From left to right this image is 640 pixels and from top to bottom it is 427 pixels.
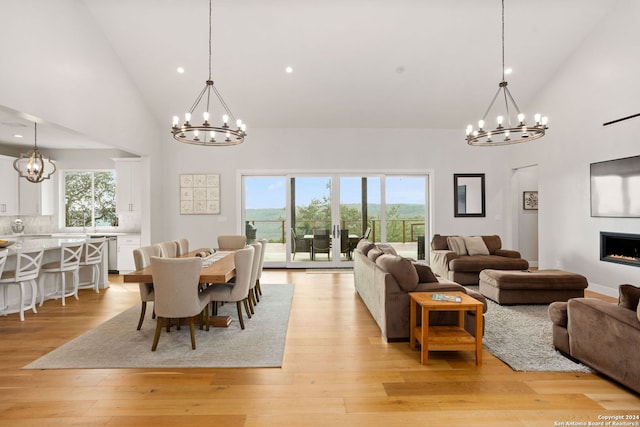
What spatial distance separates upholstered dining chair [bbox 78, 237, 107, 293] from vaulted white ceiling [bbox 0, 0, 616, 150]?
2.94 metres

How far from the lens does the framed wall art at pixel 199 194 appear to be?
7.53 meters

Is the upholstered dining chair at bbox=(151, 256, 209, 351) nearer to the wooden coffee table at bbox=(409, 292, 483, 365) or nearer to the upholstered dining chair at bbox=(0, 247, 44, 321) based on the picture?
the wooden coffee table at bbox=(409, 292, 483, 365)

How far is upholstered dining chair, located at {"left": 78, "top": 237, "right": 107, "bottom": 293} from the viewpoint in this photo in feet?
17.9

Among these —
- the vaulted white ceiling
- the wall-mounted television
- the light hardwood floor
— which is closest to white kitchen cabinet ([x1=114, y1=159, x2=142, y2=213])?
the vaulted white ceiling

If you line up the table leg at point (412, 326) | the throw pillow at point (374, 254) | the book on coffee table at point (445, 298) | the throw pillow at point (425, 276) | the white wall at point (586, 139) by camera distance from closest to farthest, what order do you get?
the book on coffee table at point (445, 298), the table leg at point (412, 326), the throw pillow at point (425, 276), the throw pillow at point (374, 254), the white wall at point (586, 139)

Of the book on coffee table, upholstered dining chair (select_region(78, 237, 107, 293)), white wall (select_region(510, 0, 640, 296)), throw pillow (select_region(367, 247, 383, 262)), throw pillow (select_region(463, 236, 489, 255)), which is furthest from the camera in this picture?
throw pillow (select_region(463, 236, 489, 255))

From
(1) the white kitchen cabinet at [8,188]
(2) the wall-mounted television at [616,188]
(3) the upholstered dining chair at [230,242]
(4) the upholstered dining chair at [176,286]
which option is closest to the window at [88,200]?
(1) the white kitchen cabinet at [8,188]

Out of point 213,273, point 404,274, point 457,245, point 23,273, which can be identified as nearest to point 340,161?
point 457,245

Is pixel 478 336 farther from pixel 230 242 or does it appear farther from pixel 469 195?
pixel 469 195

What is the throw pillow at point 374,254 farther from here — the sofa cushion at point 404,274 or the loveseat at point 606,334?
the loveseat at point 606,334

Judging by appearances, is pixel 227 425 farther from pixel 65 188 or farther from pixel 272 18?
pixel 65 188

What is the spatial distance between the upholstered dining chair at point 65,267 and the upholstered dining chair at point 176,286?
104 inches

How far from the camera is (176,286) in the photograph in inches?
123

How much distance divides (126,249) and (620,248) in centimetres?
864
